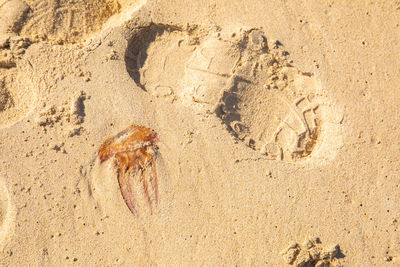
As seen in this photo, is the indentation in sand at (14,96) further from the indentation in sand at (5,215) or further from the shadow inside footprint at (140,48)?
the shadow inside footprint at (140,48)

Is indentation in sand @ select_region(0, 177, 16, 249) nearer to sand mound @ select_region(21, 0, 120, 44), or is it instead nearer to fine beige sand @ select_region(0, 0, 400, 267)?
fine beige sand @ select_region(0, 0, 400, 267)

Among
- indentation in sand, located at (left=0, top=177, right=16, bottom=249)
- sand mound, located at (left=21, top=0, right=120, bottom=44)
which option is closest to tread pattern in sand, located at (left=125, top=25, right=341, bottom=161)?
sand mound, located at (left=21, top=0, right=120, bottom=44)

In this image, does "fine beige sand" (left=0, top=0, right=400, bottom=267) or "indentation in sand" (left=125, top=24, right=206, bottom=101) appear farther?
"indentation in sand" (left=125, top=24, right=206, bottom=101)

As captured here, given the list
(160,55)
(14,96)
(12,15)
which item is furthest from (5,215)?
(160,55)

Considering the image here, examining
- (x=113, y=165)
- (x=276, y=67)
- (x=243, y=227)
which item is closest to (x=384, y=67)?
(x=276, y=67)

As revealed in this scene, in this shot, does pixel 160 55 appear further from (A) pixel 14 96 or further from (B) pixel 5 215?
(B) pixel 5 215

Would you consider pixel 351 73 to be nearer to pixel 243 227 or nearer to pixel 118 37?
pixel 243 227
